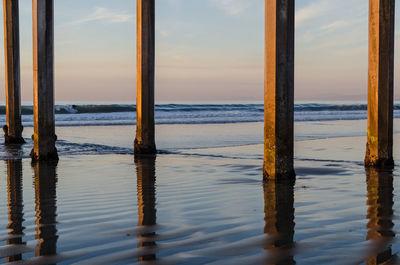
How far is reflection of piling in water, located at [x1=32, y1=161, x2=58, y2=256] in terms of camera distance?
3055 mm

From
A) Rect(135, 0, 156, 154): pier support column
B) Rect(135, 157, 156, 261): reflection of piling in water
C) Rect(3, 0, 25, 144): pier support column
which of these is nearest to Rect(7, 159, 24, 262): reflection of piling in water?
Rect(135, 157, 156, 261): reflection of piling in water

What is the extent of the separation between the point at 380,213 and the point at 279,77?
195 centimetres

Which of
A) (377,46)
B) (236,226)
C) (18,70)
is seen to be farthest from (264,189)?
(18,70)

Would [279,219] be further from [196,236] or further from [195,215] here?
[196,236]

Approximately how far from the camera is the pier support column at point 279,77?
5289mm

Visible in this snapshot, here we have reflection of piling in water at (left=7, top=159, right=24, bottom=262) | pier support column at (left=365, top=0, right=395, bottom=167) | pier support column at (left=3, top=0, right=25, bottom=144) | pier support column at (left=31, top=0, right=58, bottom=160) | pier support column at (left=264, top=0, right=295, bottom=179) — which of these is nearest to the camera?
reflection of piling in water at (left=7, top=159, right=24, bottom=262)

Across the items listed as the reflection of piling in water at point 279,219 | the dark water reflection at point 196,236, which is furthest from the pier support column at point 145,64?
the dark water reflection at point 196,236

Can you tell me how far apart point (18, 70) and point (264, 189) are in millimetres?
8144

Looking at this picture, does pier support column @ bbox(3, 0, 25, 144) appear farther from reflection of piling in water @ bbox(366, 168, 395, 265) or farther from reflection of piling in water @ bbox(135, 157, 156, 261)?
reflection of piling in water @ bbox(366, 168, 395, 265)

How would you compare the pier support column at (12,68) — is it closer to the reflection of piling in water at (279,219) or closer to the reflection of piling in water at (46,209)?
the reflection of piling in water at (46,209)

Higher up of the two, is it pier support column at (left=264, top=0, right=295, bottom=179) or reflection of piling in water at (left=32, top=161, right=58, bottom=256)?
pier support column at (left=264, top=0, right=295, bottom=179)

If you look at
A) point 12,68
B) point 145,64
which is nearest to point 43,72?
point 145,64

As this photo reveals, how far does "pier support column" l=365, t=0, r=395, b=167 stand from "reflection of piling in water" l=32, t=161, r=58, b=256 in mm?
4348

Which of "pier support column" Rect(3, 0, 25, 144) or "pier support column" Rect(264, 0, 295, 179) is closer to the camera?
"pier support column" Rect(264, 0, 295, 179)
